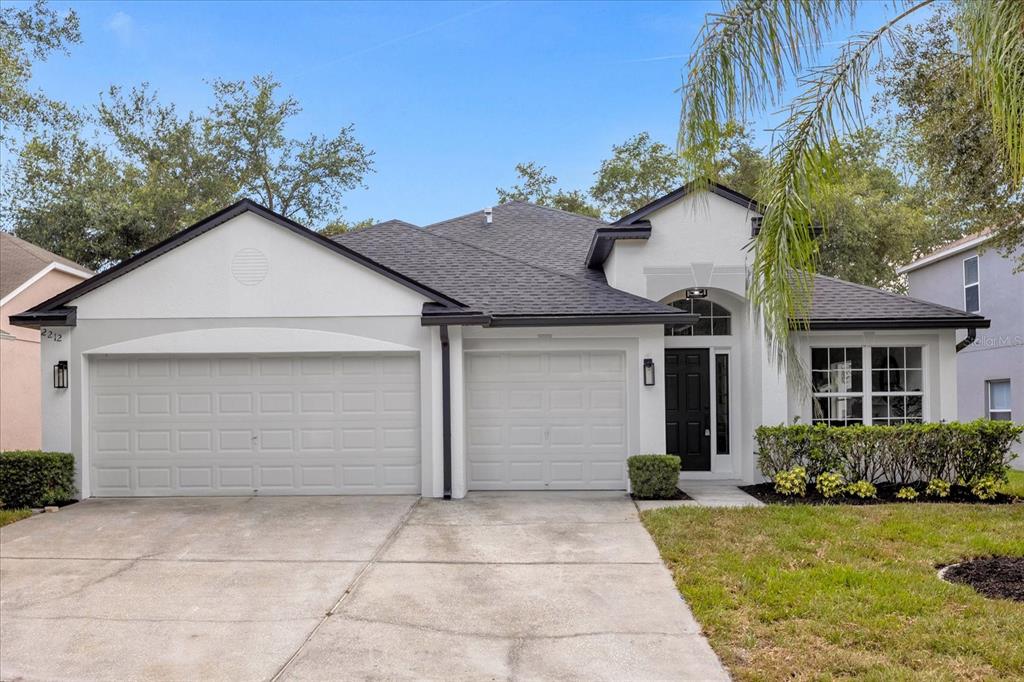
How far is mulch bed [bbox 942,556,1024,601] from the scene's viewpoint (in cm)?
656

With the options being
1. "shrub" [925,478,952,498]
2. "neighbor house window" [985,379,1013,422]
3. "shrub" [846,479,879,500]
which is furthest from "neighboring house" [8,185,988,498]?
"neighbor house window" [985,379,1013,422]

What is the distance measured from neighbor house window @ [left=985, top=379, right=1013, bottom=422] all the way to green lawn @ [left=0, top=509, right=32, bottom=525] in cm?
2017

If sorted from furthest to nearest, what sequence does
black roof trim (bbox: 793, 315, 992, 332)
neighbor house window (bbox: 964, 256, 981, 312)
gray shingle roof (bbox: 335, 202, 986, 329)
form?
neighbor house window (bbox: 964, 256, 981, 312)
black roof trim (bbox: 793, 315, 992, 332)
gray shingle roof (bbox: 335, 202, 986, 329)

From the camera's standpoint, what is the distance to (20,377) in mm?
17422

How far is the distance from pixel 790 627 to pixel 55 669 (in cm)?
507

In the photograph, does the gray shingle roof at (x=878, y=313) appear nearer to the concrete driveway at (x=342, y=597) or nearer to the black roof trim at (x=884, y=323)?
the black roof trim at (x=884, y=323)

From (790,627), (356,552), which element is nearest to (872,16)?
(790,627)

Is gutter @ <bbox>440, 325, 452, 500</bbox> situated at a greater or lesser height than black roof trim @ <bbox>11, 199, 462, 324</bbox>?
lesser

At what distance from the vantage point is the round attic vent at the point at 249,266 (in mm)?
11547

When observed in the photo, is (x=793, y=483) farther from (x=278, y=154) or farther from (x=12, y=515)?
(x=278, y=154)

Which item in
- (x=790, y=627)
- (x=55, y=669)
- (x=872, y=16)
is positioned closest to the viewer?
(x=55, y=669)

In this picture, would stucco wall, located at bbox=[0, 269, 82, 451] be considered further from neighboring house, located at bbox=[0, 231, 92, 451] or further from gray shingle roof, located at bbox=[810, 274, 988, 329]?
gray shingle roof, located at bbox=[810, 274, 988, 329]

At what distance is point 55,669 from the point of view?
5.27 metres

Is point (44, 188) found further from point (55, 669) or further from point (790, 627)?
point (790, 627)
